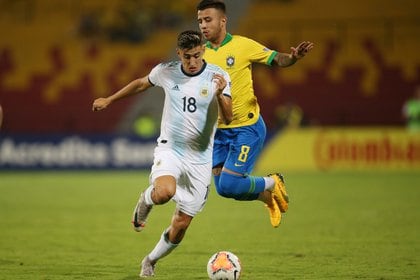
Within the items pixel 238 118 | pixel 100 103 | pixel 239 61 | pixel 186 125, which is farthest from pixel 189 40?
pixel 238 118

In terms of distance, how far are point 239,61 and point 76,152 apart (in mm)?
13756

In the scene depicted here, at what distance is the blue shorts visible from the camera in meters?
8.42

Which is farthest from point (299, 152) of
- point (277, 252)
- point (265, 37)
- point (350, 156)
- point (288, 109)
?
point (277, 252)

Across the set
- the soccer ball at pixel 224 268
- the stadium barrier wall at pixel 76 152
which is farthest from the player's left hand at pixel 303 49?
the stadium barrier wall at pixel 76 152

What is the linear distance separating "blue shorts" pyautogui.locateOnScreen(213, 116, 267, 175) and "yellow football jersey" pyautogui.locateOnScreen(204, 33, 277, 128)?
4.6 inches

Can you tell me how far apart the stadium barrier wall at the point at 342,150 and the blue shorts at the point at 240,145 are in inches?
472

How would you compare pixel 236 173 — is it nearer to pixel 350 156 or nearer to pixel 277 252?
pixel 277 252

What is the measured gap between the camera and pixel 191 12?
27750mm

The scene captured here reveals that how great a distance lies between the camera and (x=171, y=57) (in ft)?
88.1

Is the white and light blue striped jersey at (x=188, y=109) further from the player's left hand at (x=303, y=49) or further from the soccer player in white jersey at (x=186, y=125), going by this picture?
the player's left hand at (x=303, y=49)

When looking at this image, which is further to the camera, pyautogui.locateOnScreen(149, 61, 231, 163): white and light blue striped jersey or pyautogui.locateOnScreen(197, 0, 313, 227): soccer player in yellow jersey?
pyautogui.locateOnScreen(197, 0, 313, 227): soccer player in yellow jersey

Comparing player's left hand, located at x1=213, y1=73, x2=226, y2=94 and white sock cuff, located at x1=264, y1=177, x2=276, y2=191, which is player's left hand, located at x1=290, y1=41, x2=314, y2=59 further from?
white sock cuff, located at x1=264, y1=177, x2=276, y2=191

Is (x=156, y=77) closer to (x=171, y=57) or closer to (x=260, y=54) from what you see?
(x=260, y=54)

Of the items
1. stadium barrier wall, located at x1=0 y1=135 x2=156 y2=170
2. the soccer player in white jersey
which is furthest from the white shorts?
stadium barrier wall, located at x1=0 y1=135 x2=156 y2=170
